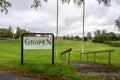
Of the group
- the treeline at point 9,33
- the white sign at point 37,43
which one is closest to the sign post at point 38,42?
the white sign at point 37,43

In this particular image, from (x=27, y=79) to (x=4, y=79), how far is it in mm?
780

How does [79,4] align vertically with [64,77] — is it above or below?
above

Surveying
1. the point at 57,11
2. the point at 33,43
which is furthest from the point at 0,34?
the point at 33,43

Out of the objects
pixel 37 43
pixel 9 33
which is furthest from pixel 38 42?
pixel 9 33

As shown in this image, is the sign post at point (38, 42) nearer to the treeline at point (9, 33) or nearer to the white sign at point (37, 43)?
the white sign at point (37, 43)

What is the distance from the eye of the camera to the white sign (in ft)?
46.4

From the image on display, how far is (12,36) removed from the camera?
146000 millimetres

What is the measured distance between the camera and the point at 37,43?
14.2 metres

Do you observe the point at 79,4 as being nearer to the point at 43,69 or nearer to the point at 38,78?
the point at 43,69

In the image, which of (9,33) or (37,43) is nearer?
(37,43)

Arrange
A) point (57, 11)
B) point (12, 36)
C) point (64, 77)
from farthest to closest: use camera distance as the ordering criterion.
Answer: point (12, 36)
point (57, 11)
point (64, 77)

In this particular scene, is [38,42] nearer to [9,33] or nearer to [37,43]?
[37,43]

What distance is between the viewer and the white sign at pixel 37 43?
14.1 m

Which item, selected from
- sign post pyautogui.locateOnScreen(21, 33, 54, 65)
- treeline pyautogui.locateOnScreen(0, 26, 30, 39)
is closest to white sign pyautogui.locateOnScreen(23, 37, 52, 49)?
sign post pyautogui.locateOnScreen(21, 33, 54, 65)
